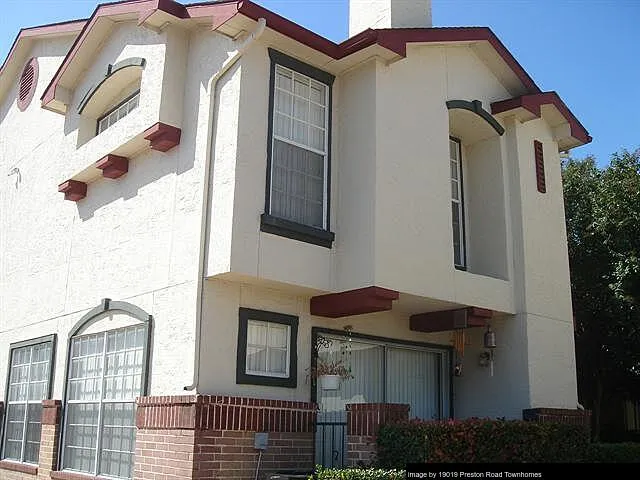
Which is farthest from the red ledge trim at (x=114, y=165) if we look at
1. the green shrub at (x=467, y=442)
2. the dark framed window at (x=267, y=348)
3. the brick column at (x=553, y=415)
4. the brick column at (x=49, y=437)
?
the brick column at (x=553, y=415)

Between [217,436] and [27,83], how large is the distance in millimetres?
10698

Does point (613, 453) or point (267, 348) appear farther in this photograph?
point (613, 453)

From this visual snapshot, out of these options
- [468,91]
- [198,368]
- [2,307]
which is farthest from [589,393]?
[2,307]

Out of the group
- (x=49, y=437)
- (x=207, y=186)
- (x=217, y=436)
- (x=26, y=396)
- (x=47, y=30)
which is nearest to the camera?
(x=217, y=436)

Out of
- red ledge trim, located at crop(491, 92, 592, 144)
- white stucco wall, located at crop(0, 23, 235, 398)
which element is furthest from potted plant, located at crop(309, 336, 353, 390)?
red ledge trim, located at crop(491, 92, 592, 144)

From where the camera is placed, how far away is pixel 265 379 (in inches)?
388

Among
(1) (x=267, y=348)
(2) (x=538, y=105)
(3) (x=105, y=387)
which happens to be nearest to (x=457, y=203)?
(2) (x=538, y=105)

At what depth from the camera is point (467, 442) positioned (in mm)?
8867

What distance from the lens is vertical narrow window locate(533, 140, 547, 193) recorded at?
12727 mm

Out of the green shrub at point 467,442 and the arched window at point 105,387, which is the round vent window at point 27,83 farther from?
the green shrub at point 467,442

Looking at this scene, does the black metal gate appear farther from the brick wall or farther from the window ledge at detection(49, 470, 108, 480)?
the brick wall

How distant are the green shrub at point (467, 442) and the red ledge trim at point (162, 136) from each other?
4840 millimetres

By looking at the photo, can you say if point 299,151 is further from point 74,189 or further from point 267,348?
point 74,189

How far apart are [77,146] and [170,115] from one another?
10.6ft
